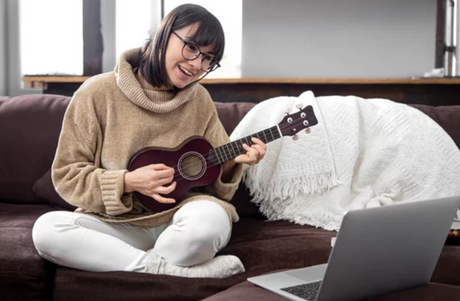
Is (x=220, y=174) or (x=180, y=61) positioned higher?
(x=180, y=61)

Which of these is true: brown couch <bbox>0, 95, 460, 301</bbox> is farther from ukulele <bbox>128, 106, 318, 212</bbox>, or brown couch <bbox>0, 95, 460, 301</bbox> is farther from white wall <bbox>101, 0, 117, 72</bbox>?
white wall <bbox>101, 0, 117, 72</bbox>

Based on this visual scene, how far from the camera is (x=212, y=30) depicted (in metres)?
1.67

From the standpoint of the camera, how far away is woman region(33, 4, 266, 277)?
5.05 feet

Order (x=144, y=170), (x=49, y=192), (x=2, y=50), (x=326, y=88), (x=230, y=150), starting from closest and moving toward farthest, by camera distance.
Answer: (x=144, y=170), (x=230, y=150), (x=49, y=192), (x=326, y=88), (x=2, y=50)

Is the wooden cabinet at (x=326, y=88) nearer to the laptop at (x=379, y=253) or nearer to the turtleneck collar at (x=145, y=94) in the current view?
the turtleneck collar at (x=145, y=94)

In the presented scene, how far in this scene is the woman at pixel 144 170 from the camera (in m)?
1.54

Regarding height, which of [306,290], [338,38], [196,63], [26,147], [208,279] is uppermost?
[338,38]

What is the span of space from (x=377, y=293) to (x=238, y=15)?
2.56 m

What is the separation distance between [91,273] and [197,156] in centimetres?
43

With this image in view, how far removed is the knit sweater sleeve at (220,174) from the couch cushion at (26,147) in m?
0.60

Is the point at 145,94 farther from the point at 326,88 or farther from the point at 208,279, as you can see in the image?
the point at 326,88

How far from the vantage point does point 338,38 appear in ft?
11.1

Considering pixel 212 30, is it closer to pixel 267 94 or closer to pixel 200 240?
pixel 200 240

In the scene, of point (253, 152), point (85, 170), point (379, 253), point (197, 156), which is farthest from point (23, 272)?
point (379, 253)
